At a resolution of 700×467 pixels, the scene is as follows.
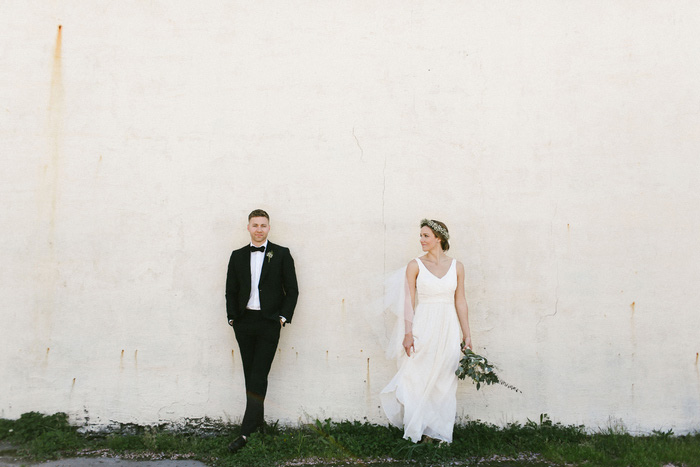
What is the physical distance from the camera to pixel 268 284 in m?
4.73

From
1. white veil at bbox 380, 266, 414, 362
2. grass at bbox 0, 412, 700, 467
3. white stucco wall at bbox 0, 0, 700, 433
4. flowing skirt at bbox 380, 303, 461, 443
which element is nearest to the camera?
grass at bbox 0, 412, 700, 467

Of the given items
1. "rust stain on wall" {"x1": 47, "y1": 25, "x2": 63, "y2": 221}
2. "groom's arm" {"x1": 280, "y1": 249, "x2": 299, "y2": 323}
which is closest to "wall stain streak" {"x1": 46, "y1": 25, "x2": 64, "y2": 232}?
"rust stain on wall" {"x1": 47, "y1": 25, "x2": 63, "y2": 221}

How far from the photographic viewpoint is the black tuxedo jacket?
15.5 feet

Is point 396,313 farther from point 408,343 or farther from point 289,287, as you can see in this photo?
point 289,287

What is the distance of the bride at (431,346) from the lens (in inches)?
180

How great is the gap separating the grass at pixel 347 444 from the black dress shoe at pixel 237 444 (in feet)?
0.18

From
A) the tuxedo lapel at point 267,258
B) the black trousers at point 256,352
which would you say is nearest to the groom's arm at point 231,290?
the black trousers at point 256,352

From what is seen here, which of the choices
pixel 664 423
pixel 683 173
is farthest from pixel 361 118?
pixel 664 423

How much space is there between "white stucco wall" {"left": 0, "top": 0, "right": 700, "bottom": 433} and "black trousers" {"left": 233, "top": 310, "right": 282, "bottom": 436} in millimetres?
337

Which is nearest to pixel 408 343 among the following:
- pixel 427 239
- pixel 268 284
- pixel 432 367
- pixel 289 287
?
pixel 432 367

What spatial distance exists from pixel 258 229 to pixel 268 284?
1.70 feet

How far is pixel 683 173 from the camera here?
16.8 ft

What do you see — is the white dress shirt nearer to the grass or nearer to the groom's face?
the groom's face

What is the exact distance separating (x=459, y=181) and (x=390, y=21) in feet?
5.81
